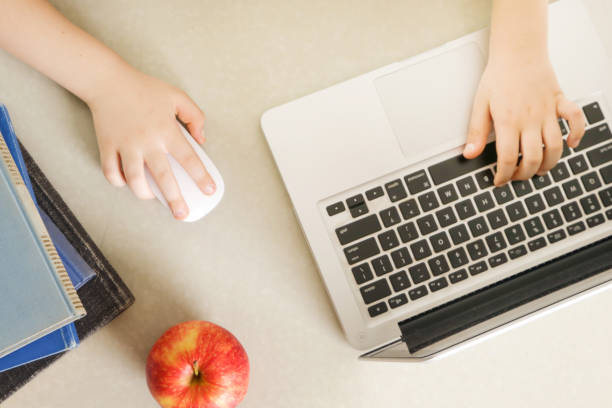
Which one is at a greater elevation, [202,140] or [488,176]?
[202,140]

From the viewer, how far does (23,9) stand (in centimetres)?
54

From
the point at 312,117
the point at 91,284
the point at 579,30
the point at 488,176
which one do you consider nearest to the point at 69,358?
the point at 91,284

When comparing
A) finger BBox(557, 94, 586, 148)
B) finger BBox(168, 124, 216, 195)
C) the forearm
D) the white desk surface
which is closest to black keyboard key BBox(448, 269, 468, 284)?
the white desk surface

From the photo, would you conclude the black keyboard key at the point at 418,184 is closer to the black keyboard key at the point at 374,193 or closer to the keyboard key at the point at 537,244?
the black keyboard key at the point at 374,193

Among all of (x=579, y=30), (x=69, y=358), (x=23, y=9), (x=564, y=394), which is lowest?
(x=564, y=394)

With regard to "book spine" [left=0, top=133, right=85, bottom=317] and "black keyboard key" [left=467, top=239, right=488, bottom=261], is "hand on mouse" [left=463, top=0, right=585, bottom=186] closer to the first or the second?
"black keyboard key" [left=467, top=239, right=488, bottom=261]

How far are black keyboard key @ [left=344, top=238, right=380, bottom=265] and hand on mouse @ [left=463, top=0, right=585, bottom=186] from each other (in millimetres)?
164

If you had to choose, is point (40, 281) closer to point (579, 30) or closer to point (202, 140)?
point (202, 140)

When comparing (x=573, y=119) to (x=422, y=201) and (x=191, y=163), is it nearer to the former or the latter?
(x=422, y=201)

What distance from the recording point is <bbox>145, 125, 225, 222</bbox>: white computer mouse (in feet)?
1.78

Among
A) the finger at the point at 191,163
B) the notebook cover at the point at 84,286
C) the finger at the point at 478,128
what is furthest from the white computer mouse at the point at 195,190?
the finger at the point at 478,128

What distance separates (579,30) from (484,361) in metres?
0.45

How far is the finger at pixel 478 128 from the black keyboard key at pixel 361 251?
0.53 feet

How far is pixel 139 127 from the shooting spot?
562mm
